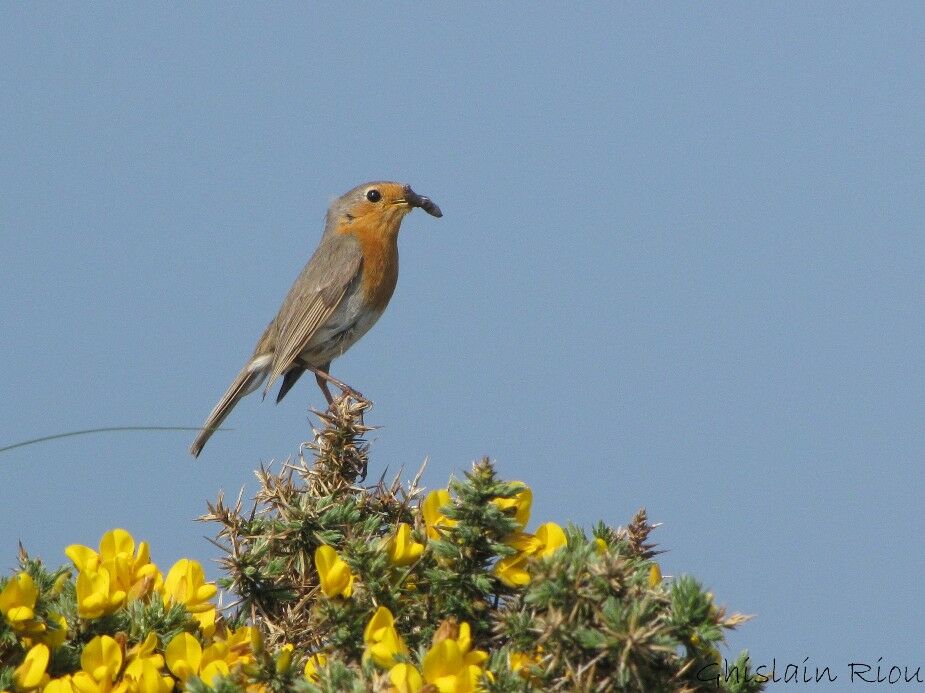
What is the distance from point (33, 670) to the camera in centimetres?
287

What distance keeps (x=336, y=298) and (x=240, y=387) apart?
880 mm

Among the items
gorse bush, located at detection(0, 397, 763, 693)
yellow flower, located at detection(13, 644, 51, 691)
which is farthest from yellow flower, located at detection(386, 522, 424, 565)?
yellow flower, located at detection(13, 644, 51, 691)

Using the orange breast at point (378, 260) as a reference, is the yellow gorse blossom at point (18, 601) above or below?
below

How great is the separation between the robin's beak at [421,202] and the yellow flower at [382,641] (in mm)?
5291

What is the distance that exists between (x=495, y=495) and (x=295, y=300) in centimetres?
490

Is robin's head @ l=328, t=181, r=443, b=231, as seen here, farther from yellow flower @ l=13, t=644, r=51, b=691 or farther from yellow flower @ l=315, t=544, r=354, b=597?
yellow flower @ l=13, t=644, r=51, b=691

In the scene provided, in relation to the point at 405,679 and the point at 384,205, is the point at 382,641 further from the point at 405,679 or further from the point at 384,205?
the point at 384,205

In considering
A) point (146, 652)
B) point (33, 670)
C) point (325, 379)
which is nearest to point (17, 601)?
point (33, 670)

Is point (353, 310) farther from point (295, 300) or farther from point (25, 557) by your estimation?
point (25, 557)

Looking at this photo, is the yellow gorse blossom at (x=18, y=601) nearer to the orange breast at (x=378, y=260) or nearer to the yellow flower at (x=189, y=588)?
the yellow flower at (x=189, y=588)

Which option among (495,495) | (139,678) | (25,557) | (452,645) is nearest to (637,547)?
(495,495)

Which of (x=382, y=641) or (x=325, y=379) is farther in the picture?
(x=325, y=379)

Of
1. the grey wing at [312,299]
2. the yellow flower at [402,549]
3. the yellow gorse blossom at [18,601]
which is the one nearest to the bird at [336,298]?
the grey wing at [312,299]

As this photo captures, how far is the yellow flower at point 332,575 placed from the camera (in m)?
3.07
